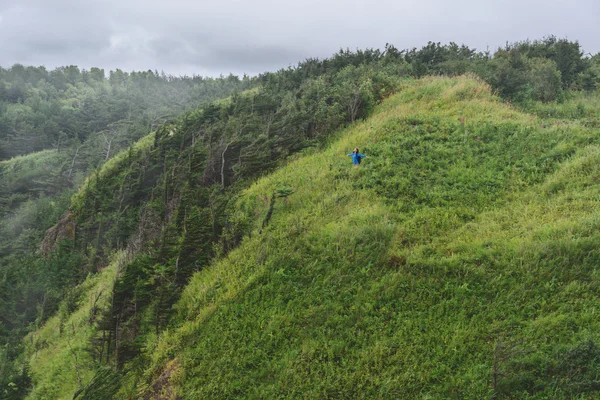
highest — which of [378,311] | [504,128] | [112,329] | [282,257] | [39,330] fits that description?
[504,128]

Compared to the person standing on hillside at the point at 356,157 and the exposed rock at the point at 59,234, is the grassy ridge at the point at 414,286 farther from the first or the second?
the exposed rock at the point at 59,234

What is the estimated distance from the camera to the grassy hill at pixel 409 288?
713cm

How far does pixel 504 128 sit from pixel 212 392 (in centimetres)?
1556

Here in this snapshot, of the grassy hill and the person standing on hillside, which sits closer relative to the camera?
the grassy hill

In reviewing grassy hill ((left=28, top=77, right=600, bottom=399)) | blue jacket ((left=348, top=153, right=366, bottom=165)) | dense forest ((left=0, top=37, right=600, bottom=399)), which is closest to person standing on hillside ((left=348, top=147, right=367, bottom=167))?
blue jacket ((left=348, top=153, right=366, bottom=165))

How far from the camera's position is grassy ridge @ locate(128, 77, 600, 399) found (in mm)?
7121

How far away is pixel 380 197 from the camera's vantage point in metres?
12.7

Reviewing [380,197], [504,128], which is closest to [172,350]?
[380,197]

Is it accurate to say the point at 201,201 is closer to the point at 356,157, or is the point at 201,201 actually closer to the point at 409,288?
the point at 356,157

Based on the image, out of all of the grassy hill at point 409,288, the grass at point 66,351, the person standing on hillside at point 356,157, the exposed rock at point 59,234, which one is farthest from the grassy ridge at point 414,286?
the exposed rock at point 59,234

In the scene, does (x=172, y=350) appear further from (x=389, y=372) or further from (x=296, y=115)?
(x=296, y=115)

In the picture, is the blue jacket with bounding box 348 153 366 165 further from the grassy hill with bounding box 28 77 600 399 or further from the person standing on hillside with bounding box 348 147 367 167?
the grassy hill with bounding box 28 77 600 399

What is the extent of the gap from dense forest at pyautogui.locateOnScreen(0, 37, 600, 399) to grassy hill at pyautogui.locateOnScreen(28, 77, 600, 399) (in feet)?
0.50

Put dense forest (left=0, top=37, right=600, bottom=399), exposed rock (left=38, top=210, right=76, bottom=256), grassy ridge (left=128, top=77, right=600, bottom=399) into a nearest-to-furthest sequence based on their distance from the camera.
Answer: grassy ridge (left=128, top=77, right=600, bottom=399) < dense forest (left=0, top=37, right=600, bottom=399) < exposed rock (left=38, top=210, right=76, bottom=256)
